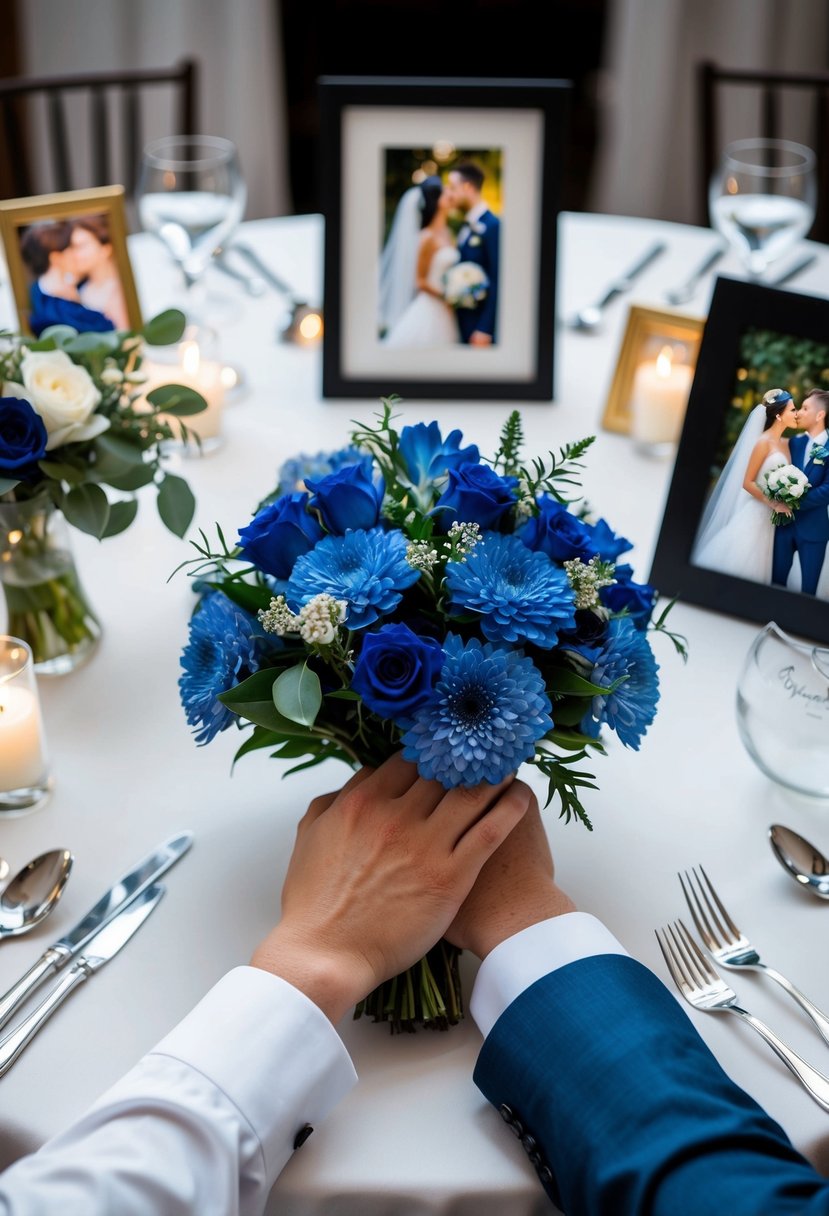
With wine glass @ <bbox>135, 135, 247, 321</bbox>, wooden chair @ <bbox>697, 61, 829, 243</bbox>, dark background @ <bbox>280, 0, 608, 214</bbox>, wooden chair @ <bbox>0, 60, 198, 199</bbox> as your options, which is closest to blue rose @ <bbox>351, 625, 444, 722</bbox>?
wine glass @ <bbox>135, 135, 247, 321</bbox>

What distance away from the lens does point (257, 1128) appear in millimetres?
706

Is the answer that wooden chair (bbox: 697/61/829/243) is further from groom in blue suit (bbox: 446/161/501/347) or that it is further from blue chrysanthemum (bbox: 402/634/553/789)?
blue chrysanthemum (bbox: 402/634/553/789)

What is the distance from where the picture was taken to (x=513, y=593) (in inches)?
31.4

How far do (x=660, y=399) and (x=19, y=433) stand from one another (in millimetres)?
754

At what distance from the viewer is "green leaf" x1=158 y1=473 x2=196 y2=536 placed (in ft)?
3.57

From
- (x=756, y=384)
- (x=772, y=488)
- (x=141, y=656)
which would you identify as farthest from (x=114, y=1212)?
(x=756, y=384)

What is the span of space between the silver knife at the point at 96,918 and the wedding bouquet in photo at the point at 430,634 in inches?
4.4


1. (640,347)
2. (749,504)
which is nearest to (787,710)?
(749,504)

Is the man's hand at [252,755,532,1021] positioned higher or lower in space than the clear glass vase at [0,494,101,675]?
lower

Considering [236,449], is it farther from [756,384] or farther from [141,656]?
[756,384]

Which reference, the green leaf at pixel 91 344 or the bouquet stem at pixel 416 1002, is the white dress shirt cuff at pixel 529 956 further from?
the green leaf at pixel 91 344

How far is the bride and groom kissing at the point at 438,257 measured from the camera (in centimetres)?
144

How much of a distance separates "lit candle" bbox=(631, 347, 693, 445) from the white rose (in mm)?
672

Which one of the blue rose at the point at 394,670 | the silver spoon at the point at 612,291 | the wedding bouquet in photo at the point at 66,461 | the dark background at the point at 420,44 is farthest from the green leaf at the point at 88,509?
the dark background at the point at 420,44
